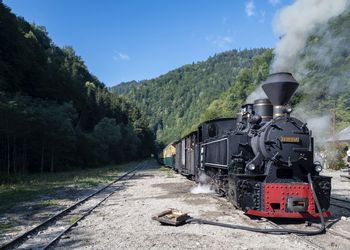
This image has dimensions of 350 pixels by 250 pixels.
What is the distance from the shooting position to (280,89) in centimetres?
1112

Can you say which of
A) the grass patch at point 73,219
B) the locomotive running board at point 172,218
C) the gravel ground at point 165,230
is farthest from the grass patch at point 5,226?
the locomotive running board at point 172,218

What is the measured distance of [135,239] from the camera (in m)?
8.50

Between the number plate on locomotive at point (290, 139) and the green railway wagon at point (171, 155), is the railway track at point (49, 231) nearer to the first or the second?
the number plate on locomotive at point (290, 139)

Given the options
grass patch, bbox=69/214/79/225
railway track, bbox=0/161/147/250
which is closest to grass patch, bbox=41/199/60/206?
railway track, bbox=0/161/147/250

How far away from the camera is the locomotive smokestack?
11102mm

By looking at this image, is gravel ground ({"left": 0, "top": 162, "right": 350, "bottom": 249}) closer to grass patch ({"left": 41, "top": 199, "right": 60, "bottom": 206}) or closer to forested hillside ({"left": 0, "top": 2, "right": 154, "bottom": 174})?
grass patch ({"left": 41, "top": 199, "right": 60, "bottom": 206})

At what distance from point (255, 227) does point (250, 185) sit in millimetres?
1291

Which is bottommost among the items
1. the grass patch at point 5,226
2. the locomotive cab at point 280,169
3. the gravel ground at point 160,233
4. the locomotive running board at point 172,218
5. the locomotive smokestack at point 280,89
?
the grass patch at point 5,226

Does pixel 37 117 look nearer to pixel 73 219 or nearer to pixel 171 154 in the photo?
pixel 171 154

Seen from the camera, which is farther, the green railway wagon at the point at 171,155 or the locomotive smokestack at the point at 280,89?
the green railway wagon at the point at 171,155

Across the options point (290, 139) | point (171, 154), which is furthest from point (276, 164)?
point (171, 154)

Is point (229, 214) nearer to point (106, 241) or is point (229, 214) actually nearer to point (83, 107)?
point (106, 241)

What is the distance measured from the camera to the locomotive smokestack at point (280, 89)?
1110 cm

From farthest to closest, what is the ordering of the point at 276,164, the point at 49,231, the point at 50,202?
1. the point at 50,202
2. the point at 276,164
3. the point at 49,231
